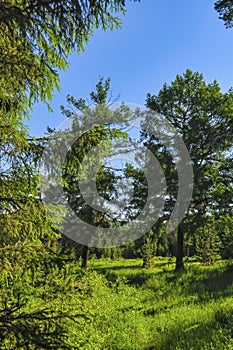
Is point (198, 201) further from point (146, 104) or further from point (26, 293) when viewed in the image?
point (26, 293)

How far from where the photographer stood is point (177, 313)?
9.48 meters

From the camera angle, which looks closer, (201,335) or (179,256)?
(201,335)

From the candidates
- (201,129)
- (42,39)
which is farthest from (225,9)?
(201,129)

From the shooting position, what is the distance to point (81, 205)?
20.3 meters

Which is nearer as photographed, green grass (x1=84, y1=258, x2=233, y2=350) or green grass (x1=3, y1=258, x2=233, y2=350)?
green grass (x1=3, y1=258, x2=233, y2=350)

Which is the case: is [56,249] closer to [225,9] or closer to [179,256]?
[225,9]

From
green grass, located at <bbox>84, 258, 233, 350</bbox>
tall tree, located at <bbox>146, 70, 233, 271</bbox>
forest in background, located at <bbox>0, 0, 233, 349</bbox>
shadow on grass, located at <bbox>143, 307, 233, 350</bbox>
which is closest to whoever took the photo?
forest in background, located at <bbox>0, 0, 233, 349</bbox>

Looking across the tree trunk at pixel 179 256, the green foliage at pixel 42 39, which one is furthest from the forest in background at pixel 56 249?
the tree trunk at pixel 179 256

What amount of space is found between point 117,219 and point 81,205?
8.64 feet

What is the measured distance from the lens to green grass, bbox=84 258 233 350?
23.1 ft

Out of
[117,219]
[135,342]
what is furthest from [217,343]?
[117,219]

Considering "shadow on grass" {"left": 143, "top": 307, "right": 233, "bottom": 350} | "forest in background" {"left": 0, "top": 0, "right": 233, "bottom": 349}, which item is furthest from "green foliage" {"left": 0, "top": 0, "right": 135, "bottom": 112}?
"shadow on grass" {"left": 143, "top": 307, "right": 233, "bottom": 350}

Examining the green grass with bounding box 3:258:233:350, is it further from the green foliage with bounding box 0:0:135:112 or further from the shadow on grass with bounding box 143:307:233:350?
the green foliage with bounding box 0:0:135:112

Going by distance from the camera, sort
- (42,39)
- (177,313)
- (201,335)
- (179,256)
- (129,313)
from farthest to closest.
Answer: (179,256) < (129,313) < (177,313) < (201,335) < (42,39)
